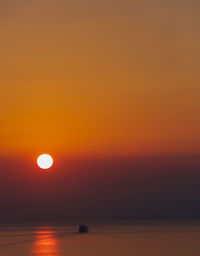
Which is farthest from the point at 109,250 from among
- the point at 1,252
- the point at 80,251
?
the point at 1,252

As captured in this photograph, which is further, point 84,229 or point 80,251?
point 84,229

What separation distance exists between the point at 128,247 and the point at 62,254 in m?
21.2

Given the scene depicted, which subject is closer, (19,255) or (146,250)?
(19,255)

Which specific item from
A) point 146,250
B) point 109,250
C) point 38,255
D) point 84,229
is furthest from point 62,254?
point 84,229

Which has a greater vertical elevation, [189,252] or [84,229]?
[84,229]

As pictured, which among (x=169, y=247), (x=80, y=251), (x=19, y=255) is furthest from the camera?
(x=169, y=247)

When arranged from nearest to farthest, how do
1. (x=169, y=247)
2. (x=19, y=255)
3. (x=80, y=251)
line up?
(x=19, y=255), (x=80, y=251), (x=169, y=247)

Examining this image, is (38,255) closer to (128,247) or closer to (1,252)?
(1,252)

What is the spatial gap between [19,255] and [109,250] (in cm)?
2075

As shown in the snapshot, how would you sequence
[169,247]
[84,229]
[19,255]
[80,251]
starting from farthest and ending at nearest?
[84,229]
[169,247]
[80,251]
[19,255]

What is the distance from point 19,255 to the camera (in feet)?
334

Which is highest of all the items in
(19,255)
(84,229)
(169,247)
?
(84,229)

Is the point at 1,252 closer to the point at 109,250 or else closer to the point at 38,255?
the point at 38,255

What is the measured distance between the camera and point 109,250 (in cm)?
11181
